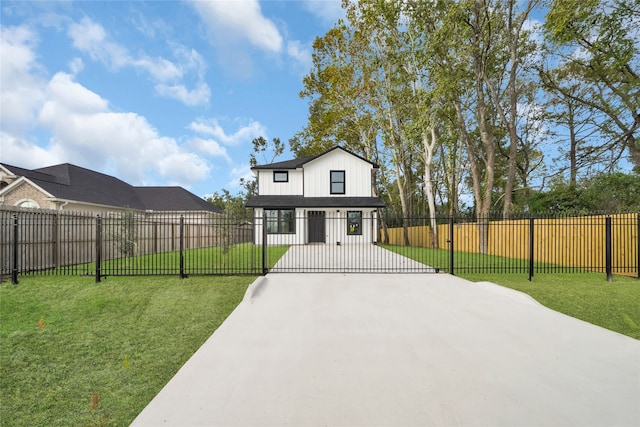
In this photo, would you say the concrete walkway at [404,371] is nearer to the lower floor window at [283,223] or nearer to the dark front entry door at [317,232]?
the lower floor window at [283,223]

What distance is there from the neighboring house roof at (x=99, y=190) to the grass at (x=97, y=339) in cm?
1233

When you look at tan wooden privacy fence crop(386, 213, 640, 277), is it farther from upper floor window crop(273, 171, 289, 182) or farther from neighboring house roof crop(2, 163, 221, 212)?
neighboring house roof crop(2, 163, 221, 212)

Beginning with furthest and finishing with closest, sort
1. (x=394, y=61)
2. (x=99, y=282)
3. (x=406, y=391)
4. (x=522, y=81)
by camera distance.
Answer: (x=522, y=81)
(x=394, y=61)
(x=99, y=282)
(x=406, y=391)

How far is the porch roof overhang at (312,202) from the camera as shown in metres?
20.3

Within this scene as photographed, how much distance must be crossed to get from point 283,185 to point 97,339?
17.8 m

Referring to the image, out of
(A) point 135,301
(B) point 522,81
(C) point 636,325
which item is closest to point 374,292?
(C) point 636,325

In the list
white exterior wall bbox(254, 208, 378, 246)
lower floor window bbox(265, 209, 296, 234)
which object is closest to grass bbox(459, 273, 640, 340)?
white exterior wall bbox(254, 208, 378, 246)

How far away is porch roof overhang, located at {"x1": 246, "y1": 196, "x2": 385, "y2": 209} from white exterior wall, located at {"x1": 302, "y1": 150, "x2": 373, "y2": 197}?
623 mm

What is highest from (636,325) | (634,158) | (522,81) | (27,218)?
(522,81)

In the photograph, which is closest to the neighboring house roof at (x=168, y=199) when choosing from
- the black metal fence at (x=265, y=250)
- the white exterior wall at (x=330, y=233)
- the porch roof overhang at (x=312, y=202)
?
the porch roof overhang at (x=312, y=202)

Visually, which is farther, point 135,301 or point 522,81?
point 522,81

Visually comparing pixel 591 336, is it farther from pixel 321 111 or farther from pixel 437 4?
pixel 321 111

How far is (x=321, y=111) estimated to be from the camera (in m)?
28.8

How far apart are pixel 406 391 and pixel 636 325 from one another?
543 centimetres
